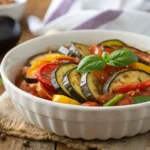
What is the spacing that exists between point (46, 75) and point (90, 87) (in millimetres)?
A: 238

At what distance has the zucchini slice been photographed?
204 centimetres

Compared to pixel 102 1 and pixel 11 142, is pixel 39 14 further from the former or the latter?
pixel 11 142

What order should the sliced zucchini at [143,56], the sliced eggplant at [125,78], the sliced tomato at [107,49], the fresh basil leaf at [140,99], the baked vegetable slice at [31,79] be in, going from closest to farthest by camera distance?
1. the fresh basil leaf at [140,99]
2. the sliced eggplant at [125,78]
3. the baked vegetable slice at [31,79]
4. the sliced zucchini at [143,56]
5. the sliced tomato at [107,49]

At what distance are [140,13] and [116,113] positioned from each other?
1.45 m

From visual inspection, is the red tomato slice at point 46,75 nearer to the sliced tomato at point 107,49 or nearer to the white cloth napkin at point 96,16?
the sliced tomato at point 107,49

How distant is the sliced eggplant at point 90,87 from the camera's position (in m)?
2.00

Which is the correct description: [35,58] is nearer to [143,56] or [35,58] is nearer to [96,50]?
[96,50]

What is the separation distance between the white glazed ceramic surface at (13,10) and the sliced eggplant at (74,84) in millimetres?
1393

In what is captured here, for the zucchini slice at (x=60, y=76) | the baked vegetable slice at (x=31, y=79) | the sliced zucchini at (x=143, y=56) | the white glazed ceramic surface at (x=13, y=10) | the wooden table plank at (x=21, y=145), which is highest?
the zucchini slice at (x=60, y=76)

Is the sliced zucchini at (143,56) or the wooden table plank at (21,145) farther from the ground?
the sliced zucchini at (143,56)

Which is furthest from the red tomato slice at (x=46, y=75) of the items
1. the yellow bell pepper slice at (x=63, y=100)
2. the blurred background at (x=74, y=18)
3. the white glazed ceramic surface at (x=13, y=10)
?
the white glazed ceramic surface at (x=13, y=10)

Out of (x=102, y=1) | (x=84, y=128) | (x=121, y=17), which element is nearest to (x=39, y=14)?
(x=102, y=1)

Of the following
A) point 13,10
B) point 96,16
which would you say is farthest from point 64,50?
point 13,10

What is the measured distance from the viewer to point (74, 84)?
2.06m
